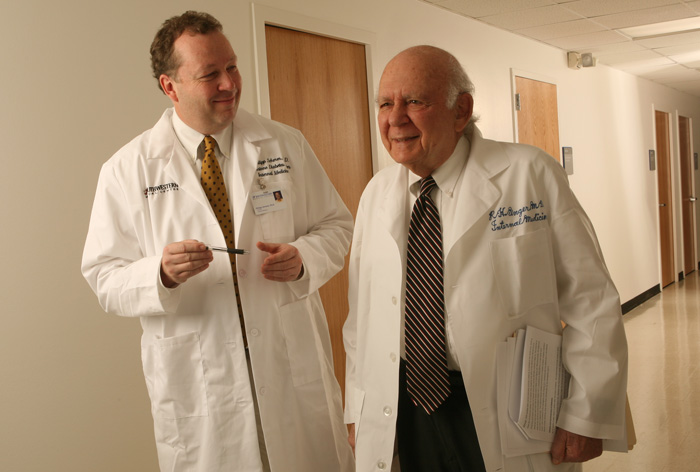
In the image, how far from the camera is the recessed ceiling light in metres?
5.71

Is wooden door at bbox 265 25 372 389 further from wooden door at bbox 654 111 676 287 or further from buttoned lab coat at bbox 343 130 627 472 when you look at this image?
wooden door at bbox 654 111 676 287

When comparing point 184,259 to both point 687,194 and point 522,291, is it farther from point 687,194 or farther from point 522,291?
point 687,194

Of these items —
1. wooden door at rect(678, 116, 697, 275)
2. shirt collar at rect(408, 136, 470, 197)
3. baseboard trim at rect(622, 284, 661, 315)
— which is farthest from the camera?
wooden door at rect(678, 116, 697, 275)

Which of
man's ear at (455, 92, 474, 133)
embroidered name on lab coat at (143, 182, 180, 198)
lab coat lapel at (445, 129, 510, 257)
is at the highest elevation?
man's ear at (455, 92, 474, 133)

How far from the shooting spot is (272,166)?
1.96 metres

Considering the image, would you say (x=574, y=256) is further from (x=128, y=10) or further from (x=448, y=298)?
(x=128, y=10)

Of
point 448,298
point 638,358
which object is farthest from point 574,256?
point 638,358

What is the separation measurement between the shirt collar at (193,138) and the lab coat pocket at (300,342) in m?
0.53

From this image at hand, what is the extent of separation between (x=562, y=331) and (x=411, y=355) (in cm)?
40

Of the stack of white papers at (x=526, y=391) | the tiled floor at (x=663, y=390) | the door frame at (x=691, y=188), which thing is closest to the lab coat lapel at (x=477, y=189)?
the stack of white papers at (x=526, y=391)

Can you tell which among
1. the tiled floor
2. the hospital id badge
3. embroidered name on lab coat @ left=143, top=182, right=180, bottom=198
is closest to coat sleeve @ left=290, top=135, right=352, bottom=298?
the hospital id badge

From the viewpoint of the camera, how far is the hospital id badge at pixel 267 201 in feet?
6.16

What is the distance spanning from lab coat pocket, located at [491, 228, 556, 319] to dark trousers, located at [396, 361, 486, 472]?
24 centimetres

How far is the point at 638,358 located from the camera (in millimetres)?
5453
